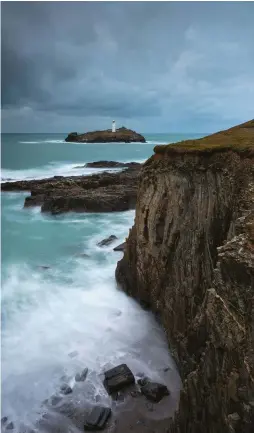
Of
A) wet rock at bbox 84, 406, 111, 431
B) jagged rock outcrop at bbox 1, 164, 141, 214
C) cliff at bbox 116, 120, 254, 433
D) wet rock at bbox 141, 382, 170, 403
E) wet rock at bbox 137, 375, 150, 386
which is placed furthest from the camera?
jagged rock outcrop at bbox 1, 164, 141, 214

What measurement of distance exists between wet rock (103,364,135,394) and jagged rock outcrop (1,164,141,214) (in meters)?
23.1

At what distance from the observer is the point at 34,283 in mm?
18703

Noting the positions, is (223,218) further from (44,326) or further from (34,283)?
(34,283)

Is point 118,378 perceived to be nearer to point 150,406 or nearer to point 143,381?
point 143,381

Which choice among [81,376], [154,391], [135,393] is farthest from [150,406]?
[81,376]

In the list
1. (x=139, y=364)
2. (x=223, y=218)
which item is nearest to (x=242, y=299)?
(x=223, y=218)

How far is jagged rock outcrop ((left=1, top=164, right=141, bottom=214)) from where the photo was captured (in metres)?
34.1

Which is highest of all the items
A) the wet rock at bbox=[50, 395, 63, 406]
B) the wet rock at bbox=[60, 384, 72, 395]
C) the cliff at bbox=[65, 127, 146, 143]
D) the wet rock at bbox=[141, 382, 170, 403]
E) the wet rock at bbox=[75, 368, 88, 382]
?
the cliff at bbox=[65, 127, 146, 143]

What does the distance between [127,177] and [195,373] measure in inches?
1466

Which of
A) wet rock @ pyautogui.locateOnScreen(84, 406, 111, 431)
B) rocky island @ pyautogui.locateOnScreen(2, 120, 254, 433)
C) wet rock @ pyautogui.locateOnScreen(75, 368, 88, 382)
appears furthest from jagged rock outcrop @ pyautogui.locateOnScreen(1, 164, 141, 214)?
wet rock @ pyautogui.locateOnScreen(84, 406, 111, 431)

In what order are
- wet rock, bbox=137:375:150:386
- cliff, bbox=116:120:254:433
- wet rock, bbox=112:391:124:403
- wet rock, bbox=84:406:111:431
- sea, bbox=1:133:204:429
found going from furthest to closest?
sea, bbox=1:133:204:429, wet rock, bbox=137:375:150:386, wet rock, bbox=112:391:124:403, wet rock, bbox=84:406:111:431, cliff, bbox=116:120:254:433

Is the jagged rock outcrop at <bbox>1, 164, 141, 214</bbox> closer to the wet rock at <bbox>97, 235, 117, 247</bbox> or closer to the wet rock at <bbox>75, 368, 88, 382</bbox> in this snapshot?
the wet rock at <bbox>97, 235, 117, 247</bbox>

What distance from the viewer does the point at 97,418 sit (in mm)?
9711

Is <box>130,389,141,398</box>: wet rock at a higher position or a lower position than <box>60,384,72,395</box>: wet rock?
higher
